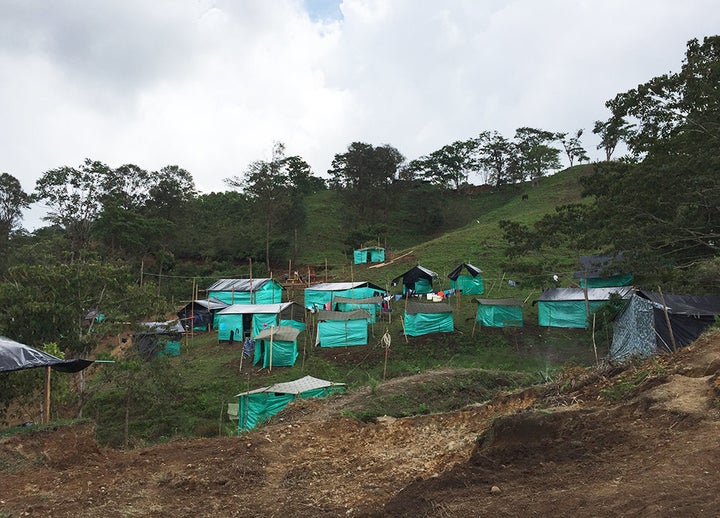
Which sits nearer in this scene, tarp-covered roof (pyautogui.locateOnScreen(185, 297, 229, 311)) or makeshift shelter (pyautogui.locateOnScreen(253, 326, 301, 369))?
makeshift shelter (pyautogui.locateOnScreen(253, 326, 301, 369))

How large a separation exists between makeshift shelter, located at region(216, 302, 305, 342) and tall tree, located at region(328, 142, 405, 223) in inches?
1220

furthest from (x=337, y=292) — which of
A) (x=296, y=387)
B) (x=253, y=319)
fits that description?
(x=296, y=387)

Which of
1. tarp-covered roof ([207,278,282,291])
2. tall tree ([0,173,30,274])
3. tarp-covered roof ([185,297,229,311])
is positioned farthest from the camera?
tall tree ([0,173,30,274])

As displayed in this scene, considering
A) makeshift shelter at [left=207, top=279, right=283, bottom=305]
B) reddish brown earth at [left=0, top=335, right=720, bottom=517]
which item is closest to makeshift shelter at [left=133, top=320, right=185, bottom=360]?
reddish brown earth at [left=0, top=335, right=720, bottom=517]

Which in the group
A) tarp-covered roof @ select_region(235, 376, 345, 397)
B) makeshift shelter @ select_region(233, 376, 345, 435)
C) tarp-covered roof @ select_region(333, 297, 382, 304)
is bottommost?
makeshift shelter @ select_region(233, 376, 345, 435)

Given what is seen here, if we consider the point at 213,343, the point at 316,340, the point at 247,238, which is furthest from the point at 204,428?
the point at 247,238

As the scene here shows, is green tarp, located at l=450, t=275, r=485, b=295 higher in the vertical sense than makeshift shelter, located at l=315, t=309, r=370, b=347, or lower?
higher

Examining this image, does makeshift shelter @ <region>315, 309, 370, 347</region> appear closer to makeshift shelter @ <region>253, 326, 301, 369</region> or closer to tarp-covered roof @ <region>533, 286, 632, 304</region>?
makeshift shelter @ <region>253, 326, 301, 369</region>

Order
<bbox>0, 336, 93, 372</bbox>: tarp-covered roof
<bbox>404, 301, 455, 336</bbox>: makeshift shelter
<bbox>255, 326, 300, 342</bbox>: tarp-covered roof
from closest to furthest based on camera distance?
<bbox>0, 336, 93, 372</bbox>: tarp-covered roof < <bbox>255, 326, 300, 342</bbox>: tarp-covered roof < <bbox>404, 301, 455, 336</bbox>: makeshift shelter

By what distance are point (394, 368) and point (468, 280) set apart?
14165 mm

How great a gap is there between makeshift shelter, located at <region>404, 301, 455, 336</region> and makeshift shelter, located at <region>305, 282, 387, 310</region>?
6867 millimetres

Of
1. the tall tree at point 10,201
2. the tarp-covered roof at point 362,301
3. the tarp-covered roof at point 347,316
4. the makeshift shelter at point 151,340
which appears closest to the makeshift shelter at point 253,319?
the tarp-covered roof at point 362,301

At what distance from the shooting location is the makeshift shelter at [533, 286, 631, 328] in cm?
2208

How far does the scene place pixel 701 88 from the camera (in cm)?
1550
